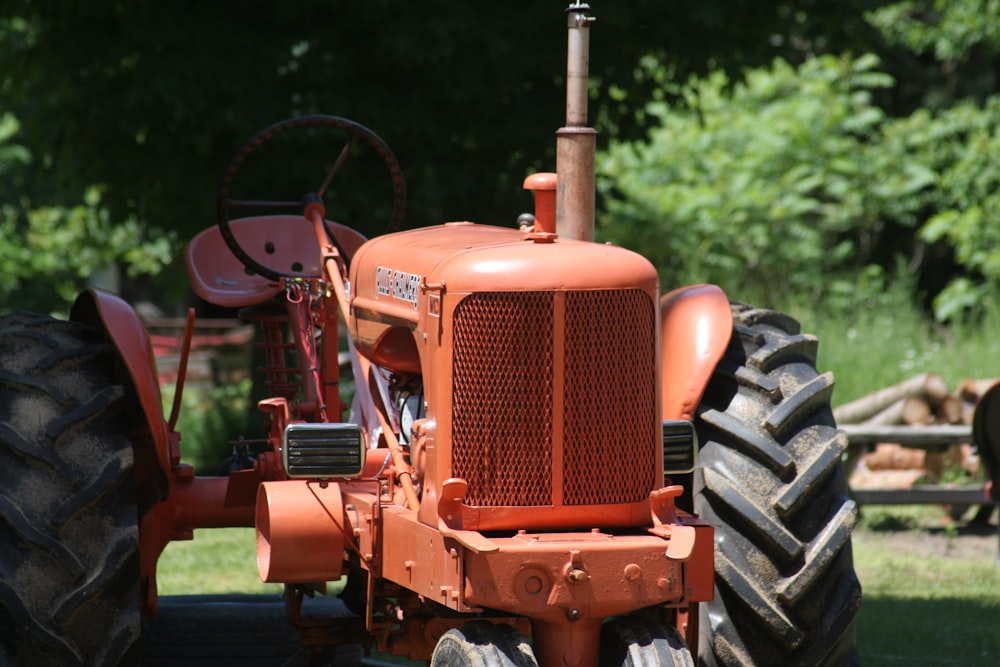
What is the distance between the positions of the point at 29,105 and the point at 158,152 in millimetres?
4574

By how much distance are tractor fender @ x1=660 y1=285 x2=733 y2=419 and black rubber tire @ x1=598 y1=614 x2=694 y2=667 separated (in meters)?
1.01

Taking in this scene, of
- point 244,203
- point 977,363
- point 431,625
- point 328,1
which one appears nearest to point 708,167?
point 977,363

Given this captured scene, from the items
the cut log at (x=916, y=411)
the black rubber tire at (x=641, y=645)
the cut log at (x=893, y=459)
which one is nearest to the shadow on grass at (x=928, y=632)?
the black rubber tire at (x=641, y=645)

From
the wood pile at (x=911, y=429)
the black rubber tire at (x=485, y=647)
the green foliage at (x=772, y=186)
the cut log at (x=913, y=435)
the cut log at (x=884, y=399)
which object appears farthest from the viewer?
the green foliage at (x=772, y=186)

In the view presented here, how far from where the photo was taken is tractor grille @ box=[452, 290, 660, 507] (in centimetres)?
393

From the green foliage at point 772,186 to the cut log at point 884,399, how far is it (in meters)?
4.32

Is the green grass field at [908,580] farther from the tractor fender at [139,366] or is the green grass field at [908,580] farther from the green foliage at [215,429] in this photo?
the tractor fender at [139,366]

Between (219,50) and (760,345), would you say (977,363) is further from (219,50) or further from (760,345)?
(760,345)

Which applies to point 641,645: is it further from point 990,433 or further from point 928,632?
point 990,433

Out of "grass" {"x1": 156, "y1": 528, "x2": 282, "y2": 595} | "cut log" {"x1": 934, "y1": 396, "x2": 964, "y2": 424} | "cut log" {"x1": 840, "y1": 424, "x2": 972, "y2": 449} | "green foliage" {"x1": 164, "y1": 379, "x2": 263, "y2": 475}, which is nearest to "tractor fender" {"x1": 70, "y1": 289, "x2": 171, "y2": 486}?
"grass" {"x1": 156, "y1": 528, "x2": 282, "y2": 595}

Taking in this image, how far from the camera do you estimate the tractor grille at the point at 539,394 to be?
3.93 meters

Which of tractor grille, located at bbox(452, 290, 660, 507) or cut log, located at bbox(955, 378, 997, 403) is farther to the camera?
cut log, located at bbox(955, 378, 997, 403)

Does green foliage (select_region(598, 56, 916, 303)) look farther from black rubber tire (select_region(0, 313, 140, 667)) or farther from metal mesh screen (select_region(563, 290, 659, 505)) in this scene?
metal mesh screen (select_region(563, 290, 659, 505))

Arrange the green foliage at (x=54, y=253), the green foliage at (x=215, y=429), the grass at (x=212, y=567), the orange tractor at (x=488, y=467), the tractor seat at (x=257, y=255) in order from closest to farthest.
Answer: the orange tractor at (x=488, y=467) < the tractor seat at (x=257, y=255) < the grass at (x=212, y=567) < the green foliage at (x=215, y=429) < the green foliage at (x=54, y=253)
